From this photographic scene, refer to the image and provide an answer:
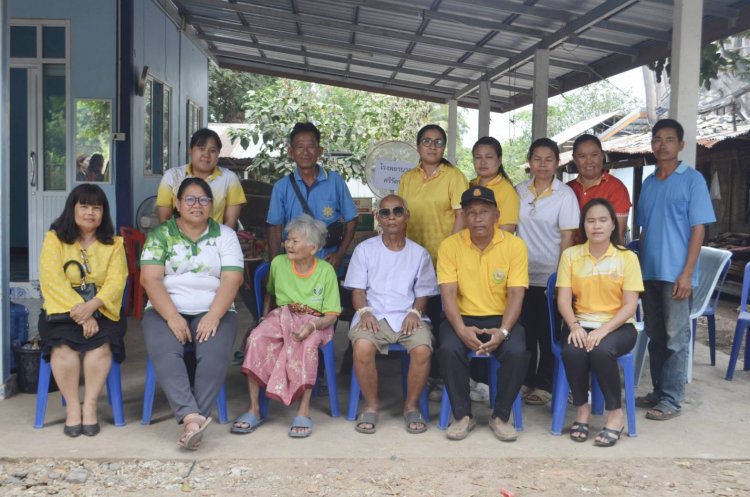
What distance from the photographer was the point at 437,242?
463 centimetres

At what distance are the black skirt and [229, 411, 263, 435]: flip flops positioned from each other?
2.32ft

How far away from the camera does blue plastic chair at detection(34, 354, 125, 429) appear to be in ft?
13.0

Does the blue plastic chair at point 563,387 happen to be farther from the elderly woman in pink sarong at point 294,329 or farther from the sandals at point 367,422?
the elderly woman in pink sarong at point 294,329

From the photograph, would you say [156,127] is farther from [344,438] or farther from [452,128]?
[344,438]

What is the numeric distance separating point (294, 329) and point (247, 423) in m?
0.54

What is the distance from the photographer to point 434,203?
4613mm

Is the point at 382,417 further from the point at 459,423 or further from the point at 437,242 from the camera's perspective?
the point at 437,242

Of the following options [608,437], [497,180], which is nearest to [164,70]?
[497,180]

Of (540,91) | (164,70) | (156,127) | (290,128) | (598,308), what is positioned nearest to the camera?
(598,308)

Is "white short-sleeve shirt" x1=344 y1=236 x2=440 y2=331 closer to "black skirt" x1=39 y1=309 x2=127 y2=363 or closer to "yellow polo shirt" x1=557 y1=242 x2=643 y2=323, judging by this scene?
"yellow polo shirt" x1=557 y1=242 x2=643 y2=323

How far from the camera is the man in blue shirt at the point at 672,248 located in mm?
4281

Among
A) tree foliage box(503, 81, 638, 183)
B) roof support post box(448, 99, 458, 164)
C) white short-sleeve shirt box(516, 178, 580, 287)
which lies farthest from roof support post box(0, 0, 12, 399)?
tree foliage box(503, 81, 638, 183)

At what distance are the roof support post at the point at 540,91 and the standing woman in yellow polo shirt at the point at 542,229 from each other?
12.6 feet

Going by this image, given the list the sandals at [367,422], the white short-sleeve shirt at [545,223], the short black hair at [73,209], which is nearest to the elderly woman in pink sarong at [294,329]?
the sandals at [367,422]
